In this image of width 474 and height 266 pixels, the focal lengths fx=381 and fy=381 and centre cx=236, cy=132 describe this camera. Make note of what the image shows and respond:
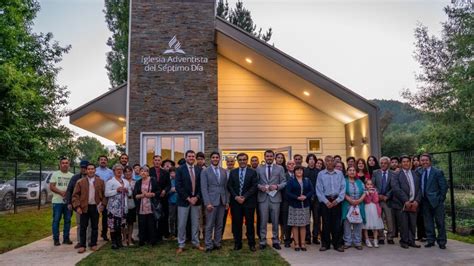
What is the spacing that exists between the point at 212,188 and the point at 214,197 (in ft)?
A: 0.53

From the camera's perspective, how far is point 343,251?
6469 mm

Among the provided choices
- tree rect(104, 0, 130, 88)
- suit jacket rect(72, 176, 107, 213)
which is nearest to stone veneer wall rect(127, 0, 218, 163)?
suit jacket rect(72, 176, 107, 213)

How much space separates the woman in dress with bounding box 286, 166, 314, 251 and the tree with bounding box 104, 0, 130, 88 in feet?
60.7

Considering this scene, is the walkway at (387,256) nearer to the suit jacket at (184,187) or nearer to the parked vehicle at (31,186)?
the suit jacket at (184,187)

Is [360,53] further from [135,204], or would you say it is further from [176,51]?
[135,204]

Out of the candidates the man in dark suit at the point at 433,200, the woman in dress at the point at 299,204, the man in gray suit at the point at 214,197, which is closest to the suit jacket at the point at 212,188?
the man in gray suit at the point at 214,197

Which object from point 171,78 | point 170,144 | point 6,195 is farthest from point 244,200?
point 6,195

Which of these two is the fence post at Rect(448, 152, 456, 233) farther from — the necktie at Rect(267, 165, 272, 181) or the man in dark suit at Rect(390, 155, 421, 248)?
the necktie at Rect(267, 165, 272, 181)

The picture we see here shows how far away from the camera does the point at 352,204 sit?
266 inches

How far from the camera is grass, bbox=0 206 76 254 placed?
7.99 m

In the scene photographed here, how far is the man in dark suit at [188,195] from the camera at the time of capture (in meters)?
6.74

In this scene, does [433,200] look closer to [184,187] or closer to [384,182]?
[384,182]

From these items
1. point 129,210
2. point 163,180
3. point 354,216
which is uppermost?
point 163,180

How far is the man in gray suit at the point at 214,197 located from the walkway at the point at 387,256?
1.18 meters
